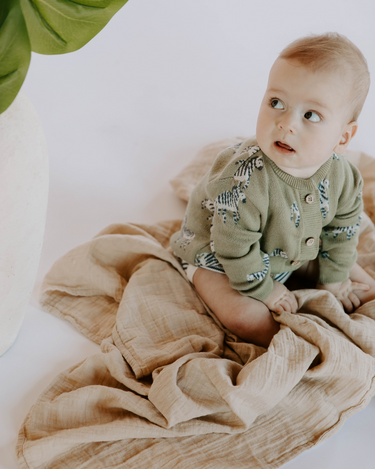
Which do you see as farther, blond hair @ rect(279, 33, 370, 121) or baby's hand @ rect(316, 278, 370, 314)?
baby's hand @ rect(316, 278, 370, 314)

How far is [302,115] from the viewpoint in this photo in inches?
40.5

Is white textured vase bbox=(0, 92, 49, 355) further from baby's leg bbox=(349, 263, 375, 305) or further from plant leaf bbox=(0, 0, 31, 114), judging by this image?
baby's leg bbox=(349, 263, 375, 305)

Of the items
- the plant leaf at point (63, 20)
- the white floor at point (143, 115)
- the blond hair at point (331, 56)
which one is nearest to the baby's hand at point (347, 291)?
the white floor at point (143, 115)

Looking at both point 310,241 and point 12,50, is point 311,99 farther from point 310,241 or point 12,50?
point 12,50

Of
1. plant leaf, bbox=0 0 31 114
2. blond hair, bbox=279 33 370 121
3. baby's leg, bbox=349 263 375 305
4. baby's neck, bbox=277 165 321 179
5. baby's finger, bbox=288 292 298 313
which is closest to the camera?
plant leaf, bbox=0 0 31 114

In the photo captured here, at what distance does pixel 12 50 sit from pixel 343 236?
790 millimetres

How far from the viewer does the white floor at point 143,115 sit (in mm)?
1180

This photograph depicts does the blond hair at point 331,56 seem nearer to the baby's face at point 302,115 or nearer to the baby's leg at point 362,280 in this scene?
the baby's face at point 302,115

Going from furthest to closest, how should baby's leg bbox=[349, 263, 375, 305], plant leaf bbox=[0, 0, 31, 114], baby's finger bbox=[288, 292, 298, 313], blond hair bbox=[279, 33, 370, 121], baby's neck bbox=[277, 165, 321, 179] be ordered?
baby's leg bbox=[349, 263, 375, 305], baby's finger bbox=[288, 292, 298, 313], baby's neck bbox=[277, 165, 321, 179], blond hair bbox=[279, 33, 370, 121], plant leaf bbox=[0, 0, 31, 114]

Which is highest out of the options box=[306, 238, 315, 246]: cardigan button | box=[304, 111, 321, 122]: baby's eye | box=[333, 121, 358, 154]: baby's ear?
box=[304, 111, 321, 122]: baby's eye

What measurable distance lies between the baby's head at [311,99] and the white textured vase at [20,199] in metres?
0.42

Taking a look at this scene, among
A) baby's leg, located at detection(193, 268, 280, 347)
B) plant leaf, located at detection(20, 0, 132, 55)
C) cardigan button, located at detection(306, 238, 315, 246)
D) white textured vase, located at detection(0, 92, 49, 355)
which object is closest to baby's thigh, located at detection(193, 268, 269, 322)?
baby's leg, located at detection(193, 268, 280, 347)

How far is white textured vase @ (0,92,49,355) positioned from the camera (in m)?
0.93

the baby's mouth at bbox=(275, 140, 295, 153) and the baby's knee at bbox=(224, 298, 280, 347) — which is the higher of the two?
the baby's mouth at bbox=(275, 140, 295, 153)
